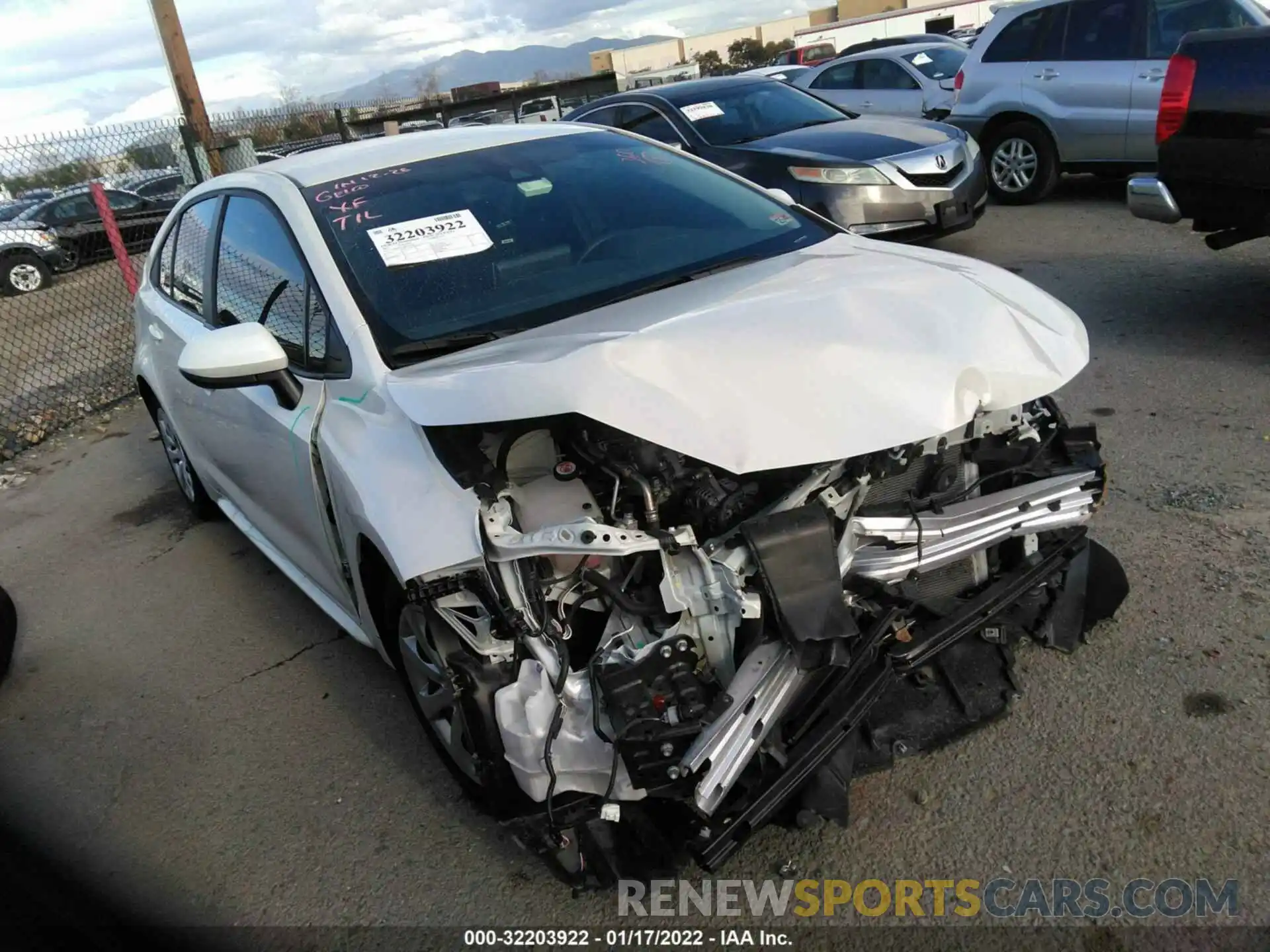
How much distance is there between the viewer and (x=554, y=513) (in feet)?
8.04

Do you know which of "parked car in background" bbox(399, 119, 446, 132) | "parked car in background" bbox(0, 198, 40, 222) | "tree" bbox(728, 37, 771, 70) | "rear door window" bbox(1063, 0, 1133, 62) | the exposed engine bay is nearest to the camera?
the exposed engine bay

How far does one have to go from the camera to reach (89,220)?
1449 centimetres

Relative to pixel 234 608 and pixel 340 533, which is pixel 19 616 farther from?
pixel 340 533

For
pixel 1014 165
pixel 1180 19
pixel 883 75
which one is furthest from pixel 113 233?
pixel 1180 19

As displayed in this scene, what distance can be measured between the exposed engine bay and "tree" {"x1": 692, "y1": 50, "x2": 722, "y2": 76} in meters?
62.7

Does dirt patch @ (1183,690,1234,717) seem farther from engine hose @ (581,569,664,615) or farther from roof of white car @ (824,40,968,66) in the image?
roof of white car @ (824,40,968,66)

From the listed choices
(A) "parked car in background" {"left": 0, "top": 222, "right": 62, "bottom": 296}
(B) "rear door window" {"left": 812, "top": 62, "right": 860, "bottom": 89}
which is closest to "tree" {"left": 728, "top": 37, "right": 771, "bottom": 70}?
(B) "rear door window" {"left": 812, "top": 62, "right": 860, "bottom": 89}

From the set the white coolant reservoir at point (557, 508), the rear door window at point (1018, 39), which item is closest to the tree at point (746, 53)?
the rear door window at point (1018, 39)

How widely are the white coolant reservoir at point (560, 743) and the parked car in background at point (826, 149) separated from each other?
554 cm

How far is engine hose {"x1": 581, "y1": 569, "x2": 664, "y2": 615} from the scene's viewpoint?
7.55 ft

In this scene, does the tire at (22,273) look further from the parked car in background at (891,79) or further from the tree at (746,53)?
the tree at (746,53)

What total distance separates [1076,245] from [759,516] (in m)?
6.51

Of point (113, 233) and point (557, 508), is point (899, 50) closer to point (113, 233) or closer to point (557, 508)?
point (113, 233)

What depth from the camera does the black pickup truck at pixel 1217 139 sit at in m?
4.68
